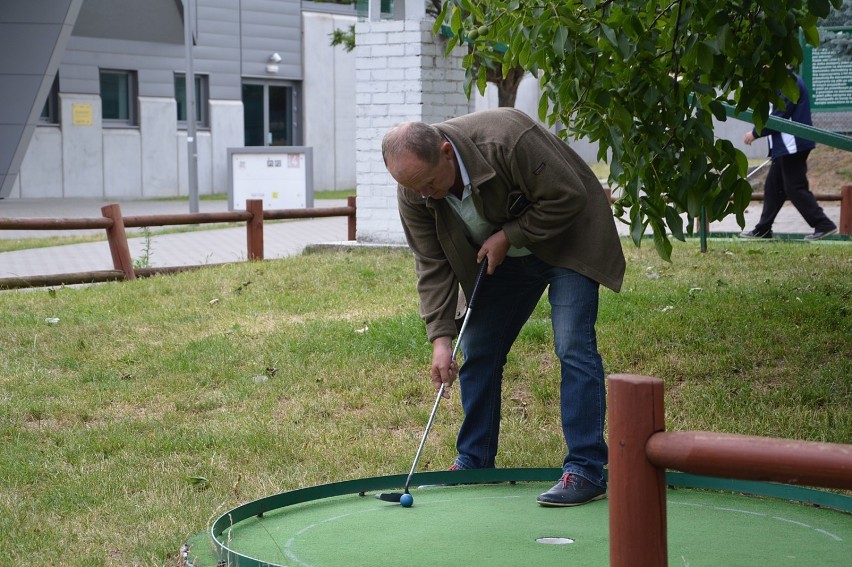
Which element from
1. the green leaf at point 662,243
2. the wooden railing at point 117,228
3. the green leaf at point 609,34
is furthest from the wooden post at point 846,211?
the green leaf at point 609,34

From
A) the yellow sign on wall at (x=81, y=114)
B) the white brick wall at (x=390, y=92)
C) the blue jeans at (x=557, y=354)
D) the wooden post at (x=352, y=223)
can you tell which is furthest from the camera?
the yellow sign on wall at (x=81, y=114)

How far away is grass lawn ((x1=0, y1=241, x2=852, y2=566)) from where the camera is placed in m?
5.11

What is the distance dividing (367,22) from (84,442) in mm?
7238

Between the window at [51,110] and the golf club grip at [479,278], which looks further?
the window at [51,110]

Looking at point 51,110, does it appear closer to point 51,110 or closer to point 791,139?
point 51,110

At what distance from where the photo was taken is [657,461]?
2.39 m

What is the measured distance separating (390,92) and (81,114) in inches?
638

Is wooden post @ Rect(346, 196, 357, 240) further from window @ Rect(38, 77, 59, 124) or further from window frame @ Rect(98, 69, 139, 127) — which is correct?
window frame @ Rect(98, 69, 139, 127)

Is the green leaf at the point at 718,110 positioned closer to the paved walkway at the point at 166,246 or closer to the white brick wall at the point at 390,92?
the white brick wall at the point at 390,92

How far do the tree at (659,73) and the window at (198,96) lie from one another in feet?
79.7

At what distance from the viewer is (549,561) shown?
3873mm

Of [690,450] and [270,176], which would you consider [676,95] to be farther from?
[270,176]

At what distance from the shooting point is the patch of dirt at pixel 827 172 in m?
19.7

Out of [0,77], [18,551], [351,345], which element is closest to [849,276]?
[351,345]
